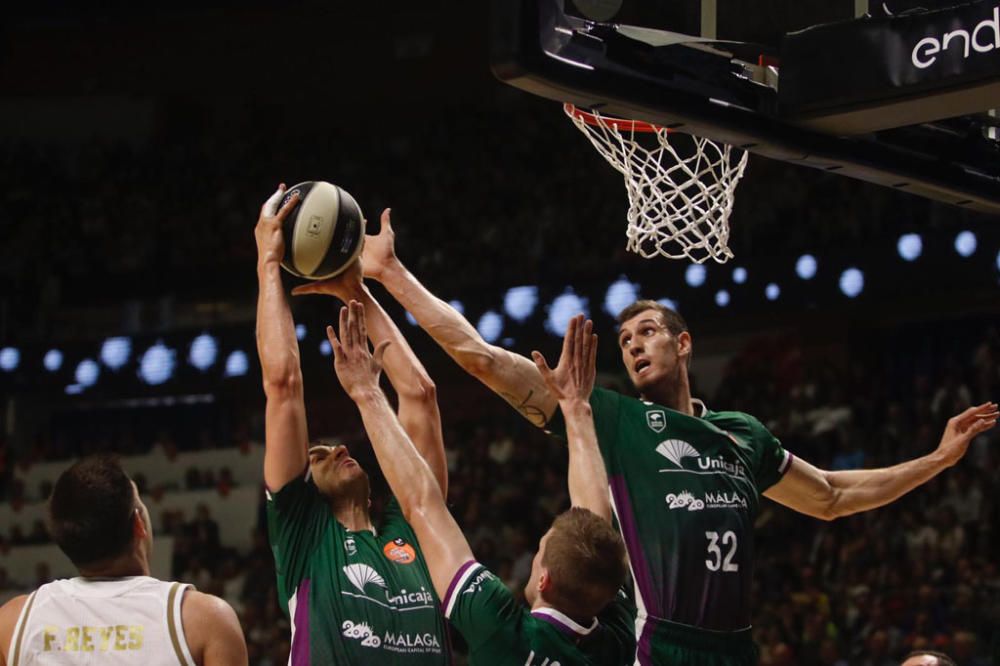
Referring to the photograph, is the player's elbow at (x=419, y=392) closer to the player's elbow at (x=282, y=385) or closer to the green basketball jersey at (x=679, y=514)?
the green basketball jersey at (x=679, y=514)

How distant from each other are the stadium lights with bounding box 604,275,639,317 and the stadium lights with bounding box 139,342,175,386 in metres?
4.83

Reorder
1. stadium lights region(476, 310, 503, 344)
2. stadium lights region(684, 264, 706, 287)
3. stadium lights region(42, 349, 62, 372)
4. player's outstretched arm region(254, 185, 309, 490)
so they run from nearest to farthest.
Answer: player's outstretched arm region(254, 185, 309, 490) → stadium lights region(684, 264, 706, 287) → stadium lights region(476, 310, 503, 344) → stadium lights region(42, 349, 62, 372)

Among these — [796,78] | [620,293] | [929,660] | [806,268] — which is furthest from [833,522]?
[796,78]

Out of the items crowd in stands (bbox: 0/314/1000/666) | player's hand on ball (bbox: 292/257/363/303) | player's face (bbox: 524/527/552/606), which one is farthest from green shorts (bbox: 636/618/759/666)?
crowd in stands (bbox: 0/314/1000/666)

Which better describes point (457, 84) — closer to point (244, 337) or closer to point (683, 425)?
point (244, 337)

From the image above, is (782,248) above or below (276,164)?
below

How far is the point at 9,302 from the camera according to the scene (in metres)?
16.7

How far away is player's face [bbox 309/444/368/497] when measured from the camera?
14.9 feet

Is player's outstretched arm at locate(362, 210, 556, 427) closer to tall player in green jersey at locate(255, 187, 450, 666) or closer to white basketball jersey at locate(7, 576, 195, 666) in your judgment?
tall player in green jersey at locate(255, 187, 450, 666)

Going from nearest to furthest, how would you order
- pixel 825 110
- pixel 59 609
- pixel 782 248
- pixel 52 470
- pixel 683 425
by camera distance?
pixel 59 609, pixel 825 110, pixel 683 425, pixel 782 248, pixel 52 470

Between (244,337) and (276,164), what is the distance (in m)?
3.58

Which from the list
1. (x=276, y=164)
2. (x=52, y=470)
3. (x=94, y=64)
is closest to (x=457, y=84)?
(x=276, y=164)

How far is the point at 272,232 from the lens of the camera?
453cm

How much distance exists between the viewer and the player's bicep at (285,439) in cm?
414
